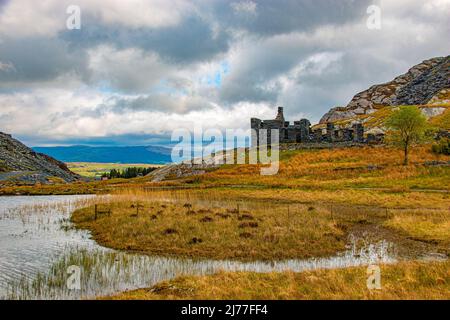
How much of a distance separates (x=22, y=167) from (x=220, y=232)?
416 feet

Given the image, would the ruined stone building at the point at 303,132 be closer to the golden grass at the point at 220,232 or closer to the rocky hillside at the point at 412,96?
the golden grass at the point at 220,232

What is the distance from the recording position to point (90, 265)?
20656 mm

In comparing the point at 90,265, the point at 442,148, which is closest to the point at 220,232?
the point at 90,265

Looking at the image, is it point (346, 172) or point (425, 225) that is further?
point (346, 172)

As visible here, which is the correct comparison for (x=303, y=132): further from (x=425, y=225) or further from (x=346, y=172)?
(x=425, y=225)

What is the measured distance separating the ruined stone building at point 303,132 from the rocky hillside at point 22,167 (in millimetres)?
63626

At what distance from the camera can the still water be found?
17000 mm

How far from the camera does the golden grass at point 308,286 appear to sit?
14.8m

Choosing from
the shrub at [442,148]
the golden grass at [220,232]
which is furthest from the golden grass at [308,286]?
the shrub at [442,148]

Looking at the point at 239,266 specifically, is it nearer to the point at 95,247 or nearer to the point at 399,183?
the point at 95,247

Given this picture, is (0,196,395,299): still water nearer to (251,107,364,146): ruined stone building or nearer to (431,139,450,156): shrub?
(431,139,450,156): shrub

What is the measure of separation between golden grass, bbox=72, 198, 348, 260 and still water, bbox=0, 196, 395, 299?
153cm

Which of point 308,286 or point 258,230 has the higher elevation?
point 258,230
